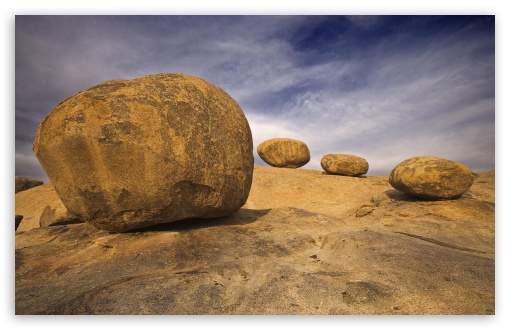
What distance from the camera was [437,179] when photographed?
741 cm

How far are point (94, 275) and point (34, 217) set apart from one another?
Answer: 10.8m

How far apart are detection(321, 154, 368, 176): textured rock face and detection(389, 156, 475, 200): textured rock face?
7061mm

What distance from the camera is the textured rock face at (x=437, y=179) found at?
740cm

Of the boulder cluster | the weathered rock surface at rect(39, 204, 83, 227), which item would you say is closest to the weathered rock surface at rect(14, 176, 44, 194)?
the weathered rock surface at rect(39, 204, 83, 227)

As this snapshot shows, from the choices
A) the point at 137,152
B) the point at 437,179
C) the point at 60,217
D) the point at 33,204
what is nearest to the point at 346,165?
the point at 437,179

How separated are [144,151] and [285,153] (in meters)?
13.9

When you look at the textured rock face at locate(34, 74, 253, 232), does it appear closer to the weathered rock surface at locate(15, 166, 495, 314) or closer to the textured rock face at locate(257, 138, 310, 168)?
the weathered rock surface at locate(15, 166, 495, 314)

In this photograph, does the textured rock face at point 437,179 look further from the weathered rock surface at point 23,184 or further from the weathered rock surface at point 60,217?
the weathered rock surface at point 23,184

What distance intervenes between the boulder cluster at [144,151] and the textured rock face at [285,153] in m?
12.6

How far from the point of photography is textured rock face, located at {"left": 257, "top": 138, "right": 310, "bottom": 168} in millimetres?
16828

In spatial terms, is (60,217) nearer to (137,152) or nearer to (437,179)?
(137,152)

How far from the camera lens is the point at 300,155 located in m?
17.0

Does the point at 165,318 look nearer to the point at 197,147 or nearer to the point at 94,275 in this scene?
the point at 94,275

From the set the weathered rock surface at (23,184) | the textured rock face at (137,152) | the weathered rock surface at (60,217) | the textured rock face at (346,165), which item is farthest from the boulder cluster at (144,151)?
the weathered rock surface at (23,184)
